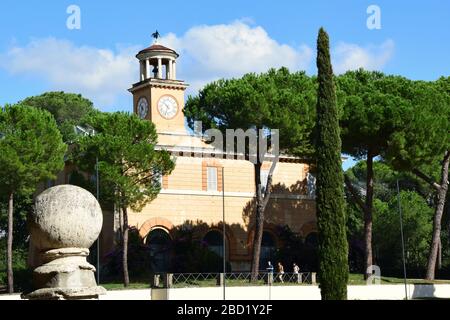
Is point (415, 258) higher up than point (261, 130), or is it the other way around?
point (261, 130)

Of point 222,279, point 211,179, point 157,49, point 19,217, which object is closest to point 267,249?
point 211,179

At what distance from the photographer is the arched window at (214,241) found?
1585 inches

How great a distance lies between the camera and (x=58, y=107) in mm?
68688

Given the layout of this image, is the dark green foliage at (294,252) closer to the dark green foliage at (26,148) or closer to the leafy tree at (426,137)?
the leafy tree at (426,137)

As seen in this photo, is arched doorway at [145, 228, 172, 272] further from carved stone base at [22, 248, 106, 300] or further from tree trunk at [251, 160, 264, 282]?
carved stone base at [22, 248, 106, 300]

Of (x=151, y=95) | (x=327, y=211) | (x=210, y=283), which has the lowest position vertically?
(x=210, y=283)

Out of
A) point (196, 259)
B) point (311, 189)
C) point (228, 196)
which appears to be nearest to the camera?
point (196, 259)

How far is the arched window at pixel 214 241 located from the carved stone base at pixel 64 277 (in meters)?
29.2

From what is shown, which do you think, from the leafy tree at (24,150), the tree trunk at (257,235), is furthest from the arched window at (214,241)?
the leafy tree at (24,150)

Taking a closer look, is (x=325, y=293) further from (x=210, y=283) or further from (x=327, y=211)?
(x=210, y=283)

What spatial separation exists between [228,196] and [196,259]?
515 cm

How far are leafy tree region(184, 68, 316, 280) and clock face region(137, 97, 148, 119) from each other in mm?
5979

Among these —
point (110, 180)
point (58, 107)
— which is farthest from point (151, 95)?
point (58, 107)

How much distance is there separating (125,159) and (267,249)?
11.0 m
